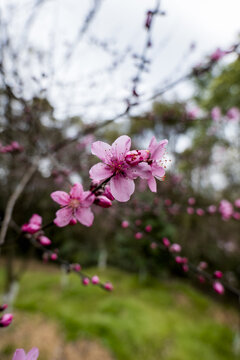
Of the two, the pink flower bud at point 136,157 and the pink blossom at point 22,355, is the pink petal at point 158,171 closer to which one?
the pink flower bud at point 136,157

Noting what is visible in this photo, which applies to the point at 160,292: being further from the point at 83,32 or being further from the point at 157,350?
the point at 83,32

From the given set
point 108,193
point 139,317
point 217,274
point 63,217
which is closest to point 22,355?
point 63,217

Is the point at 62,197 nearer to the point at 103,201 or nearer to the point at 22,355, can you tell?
the point at 103,201

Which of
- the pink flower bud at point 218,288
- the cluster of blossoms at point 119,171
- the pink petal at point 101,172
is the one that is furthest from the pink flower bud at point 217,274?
the pink petal at point 101,172

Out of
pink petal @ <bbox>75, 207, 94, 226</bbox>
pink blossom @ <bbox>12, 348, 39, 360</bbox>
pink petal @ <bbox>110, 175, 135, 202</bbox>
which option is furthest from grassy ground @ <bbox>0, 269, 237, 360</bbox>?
pink petal @ <bbox>110, 175, 135, 202</bbox>

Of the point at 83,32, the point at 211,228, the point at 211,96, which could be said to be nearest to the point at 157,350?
the point at 211,228

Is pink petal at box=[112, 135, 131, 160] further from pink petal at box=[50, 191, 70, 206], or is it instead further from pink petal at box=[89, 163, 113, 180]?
pink petal at box=[50, 191, 70, 206]
